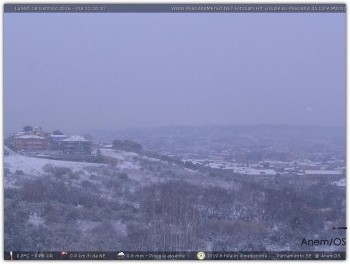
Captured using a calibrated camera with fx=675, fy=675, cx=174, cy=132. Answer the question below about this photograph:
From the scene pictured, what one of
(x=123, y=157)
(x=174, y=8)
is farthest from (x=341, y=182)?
(x=174, y=8)

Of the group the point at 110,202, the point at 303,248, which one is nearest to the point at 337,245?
the point at 303,248

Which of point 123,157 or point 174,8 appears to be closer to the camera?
point 174,8

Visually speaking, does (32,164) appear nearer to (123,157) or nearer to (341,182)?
(123,157)

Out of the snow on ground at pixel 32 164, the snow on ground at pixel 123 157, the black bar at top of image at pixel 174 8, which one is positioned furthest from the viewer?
the snow on ground at pixel 123 157

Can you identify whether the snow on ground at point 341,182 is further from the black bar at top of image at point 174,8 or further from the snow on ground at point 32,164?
the snow on ground at point 32,164

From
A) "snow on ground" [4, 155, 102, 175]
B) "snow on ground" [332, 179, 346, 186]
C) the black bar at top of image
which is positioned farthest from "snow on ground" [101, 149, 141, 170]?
"snow on ground" [332, 179, 346, 186]

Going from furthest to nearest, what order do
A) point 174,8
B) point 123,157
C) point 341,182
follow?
point 123,157 < point 341,182 < point 174,8

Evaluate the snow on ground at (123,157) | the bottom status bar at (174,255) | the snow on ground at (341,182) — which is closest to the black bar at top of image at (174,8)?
the snow on ground at (123,157)
